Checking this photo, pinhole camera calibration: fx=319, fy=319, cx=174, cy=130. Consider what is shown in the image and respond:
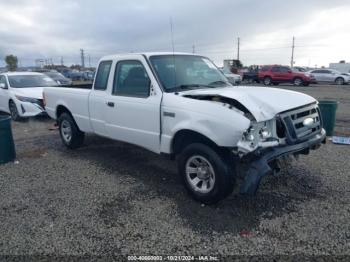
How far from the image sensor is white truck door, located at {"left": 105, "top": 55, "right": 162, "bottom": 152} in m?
4.70

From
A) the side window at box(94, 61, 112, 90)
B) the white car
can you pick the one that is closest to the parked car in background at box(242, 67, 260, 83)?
the white car

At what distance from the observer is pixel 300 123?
4.23 meters

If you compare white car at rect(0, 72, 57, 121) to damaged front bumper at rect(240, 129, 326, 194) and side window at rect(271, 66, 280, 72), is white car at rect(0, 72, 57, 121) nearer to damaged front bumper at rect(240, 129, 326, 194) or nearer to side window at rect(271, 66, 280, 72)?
damaged front bumper at rect(240, 129, 326, 194)

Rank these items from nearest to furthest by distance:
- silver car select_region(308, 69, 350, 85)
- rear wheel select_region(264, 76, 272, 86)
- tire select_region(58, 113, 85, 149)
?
tire select_region(58, 113, 85, 149) < rear wheel select_region(264, 76, 272, 86) < silver car select_region(308, 69, 350, 85)

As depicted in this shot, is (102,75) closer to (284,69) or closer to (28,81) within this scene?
(28,81)

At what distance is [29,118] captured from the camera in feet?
37.0

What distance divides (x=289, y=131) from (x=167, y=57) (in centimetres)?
226

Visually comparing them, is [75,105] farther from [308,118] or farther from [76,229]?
[308,118]

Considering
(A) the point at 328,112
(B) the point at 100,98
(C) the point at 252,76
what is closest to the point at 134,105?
(B) the point at 100,98

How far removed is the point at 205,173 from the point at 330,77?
29243mm

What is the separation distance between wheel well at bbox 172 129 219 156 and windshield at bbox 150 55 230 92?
700 millimetres

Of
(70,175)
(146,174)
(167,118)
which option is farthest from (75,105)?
(167,118)

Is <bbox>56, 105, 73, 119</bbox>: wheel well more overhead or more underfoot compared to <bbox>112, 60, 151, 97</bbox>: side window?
more underfoot

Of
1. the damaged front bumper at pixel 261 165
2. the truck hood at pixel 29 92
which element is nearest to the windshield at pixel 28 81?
the truck hood at pixel 29 92
